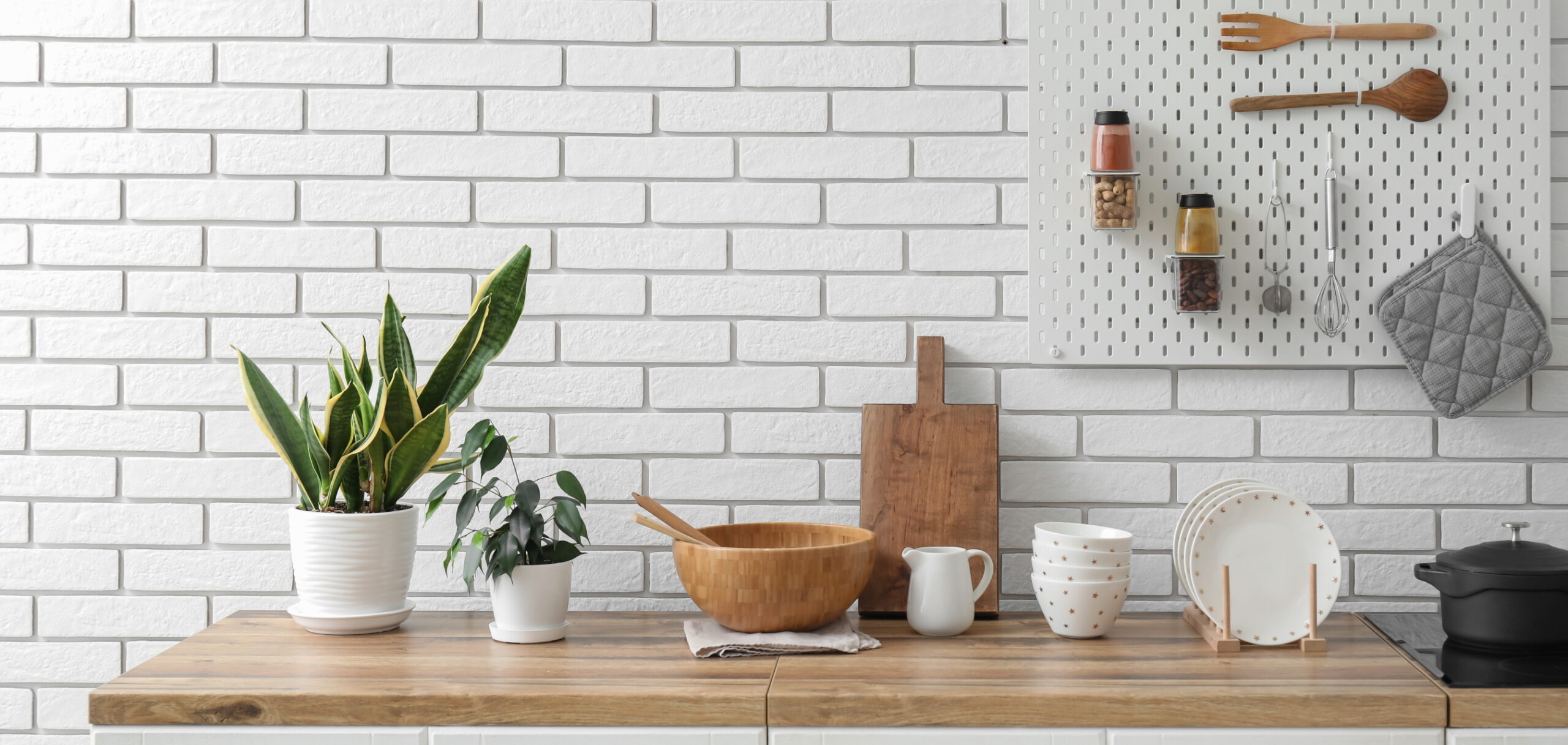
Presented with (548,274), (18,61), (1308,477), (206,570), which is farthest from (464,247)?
(1308,477)

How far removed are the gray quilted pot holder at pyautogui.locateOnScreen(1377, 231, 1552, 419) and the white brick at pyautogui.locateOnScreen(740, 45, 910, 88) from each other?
33.7 inches

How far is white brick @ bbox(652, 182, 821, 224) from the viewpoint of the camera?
1.67 meters

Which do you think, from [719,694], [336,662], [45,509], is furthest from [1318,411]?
[45,509]

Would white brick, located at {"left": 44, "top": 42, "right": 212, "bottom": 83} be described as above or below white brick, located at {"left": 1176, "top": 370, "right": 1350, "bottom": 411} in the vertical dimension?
above

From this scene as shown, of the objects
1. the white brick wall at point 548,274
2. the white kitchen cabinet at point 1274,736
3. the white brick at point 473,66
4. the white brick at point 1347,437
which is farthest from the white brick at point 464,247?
the white brick at point 1347,437

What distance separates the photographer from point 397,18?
167cm

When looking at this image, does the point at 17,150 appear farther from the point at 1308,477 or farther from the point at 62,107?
the point at 1308,477

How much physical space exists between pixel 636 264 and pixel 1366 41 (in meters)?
1.21

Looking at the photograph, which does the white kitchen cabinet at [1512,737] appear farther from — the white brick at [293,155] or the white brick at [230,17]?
the white brick at [230,17]

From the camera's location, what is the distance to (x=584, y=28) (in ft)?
5.46

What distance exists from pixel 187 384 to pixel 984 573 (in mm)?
1317

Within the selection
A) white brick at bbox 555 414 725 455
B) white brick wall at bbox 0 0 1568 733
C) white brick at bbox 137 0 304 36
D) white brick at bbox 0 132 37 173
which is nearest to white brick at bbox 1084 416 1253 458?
white brick wall at bbox 0 0 1568 733

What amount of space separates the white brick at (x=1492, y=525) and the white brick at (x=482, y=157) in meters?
1.51

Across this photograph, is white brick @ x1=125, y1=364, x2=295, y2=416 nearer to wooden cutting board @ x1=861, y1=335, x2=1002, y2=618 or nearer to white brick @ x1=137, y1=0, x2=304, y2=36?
white brick @ x1=137, y1=0, x2=304, y2=36
